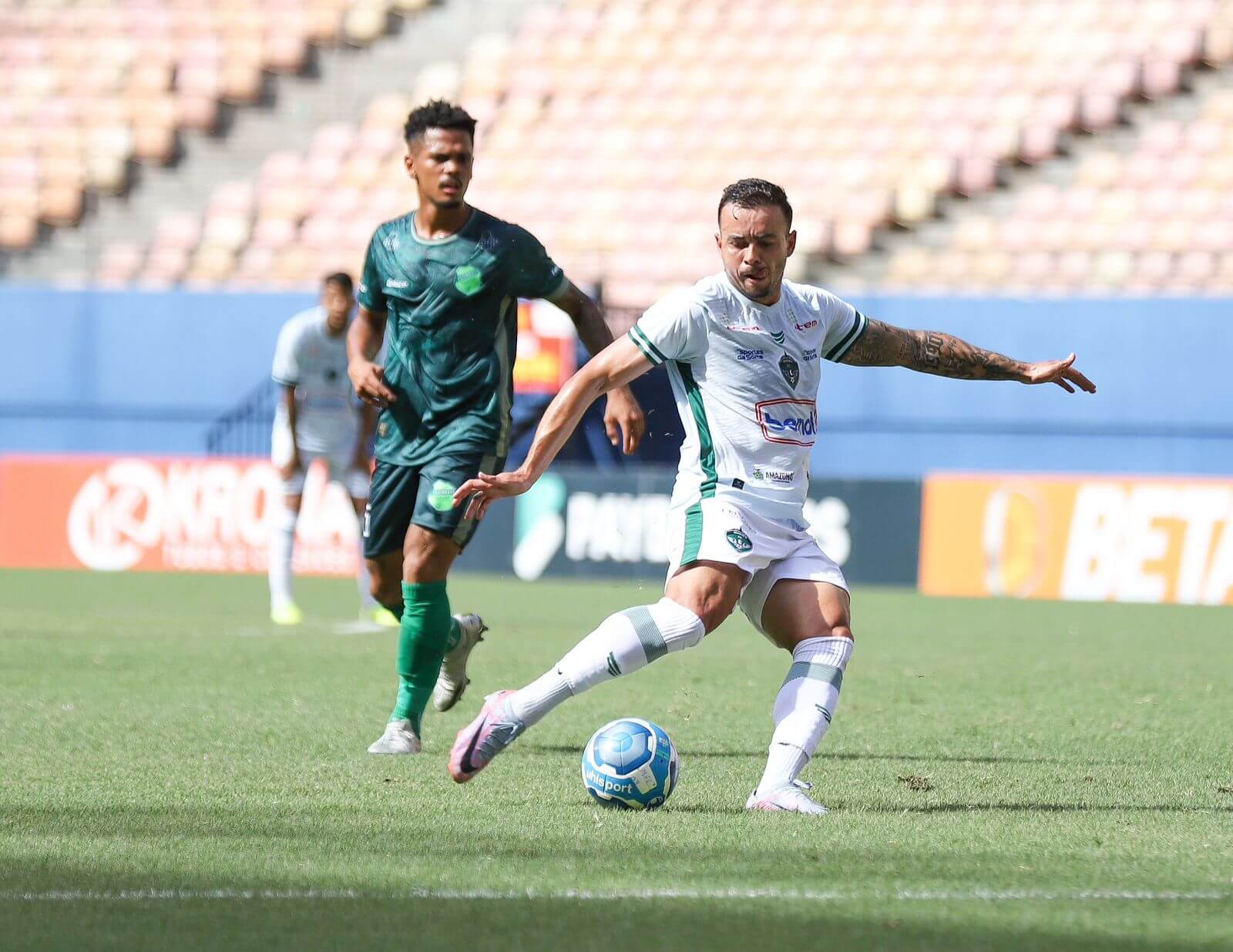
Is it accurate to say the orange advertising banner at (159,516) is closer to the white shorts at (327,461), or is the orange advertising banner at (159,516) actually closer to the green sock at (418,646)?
the white shorts at (327,461)

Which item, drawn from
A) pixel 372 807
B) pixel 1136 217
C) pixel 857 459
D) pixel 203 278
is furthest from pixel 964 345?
pixel 203 278

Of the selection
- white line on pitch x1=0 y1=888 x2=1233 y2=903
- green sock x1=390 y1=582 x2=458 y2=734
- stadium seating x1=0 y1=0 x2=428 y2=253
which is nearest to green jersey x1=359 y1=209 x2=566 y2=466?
green sock x1=390 y1=582 x2=458 y2=734

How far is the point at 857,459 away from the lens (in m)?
20.3

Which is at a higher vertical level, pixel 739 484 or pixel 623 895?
pixel 739 484

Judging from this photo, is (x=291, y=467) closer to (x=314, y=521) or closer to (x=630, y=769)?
(x=314, y=521)

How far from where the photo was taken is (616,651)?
219 inches

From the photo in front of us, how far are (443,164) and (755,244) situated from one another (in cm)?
169

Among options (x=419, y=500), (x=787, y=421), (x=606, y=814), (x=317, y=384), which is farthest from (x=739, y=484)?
(x=317, y=384)

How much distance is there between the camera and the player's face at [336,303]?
41.7 feet

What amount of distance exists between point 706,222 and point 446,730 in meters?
15.3

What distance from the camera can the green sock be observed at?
6969mm

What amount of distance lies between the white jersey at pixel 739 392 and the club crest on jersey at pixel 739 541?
0.10 m

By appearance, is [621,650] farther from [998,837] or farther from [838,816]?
[998,837]

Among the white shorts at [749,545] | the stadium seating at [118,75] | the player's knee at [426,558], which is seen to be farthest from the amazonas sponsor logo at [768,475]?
the stadium seating at [118,75]
